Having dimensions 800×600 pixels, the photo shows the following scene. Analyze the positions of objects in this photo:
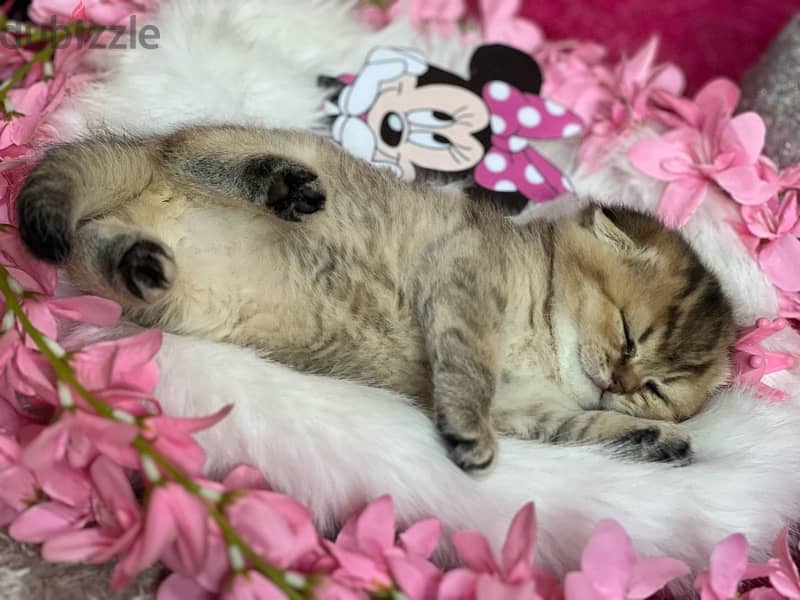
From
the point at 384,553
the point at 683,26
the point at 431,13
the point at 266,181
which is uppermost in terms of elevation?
the point at 683,26

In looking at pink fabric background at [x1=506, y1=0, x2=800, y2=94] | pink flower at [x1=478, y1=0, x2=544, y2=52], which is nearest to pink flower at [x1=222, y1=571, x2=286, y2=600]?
pink flower at [x1=478, y1=0, x2=544, y2=52]

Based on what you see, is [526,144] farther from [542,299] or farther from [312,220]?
[312,220]

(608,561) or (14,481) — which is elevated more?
(608,561)

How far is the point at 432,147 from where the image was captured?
1.50 metres

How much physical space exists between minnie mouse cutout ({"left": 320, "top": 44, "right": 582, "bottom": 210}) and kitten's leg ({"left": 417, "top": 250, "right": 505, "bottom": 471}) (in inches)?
16.1

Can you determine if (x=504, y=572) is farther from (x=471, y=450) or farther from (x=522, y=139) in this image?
(x=522, y=139)

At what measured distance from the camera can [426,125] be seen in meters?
1.51

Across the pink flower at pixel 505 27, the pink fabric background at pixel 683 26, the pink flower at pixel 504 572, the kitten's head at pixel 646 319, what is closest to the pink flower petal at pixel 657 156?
the kitten's head at pixel 646 319

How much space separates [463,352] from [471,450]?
0.41ft

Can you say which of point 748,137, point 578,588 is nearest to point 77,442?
point 578,588

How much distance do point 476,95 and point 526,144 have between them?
138 mm

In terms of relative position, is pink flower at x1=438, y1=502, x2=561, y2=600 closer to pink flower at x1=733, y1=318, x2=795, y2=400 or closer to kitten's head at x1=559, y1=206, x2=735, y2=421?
kitten's head at x1=559, y1=206, x2=735, y2=421

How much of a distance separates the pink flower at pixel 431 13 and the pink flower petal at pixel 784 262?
79cm

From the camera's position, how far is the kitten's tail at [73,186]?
2.84 feet
